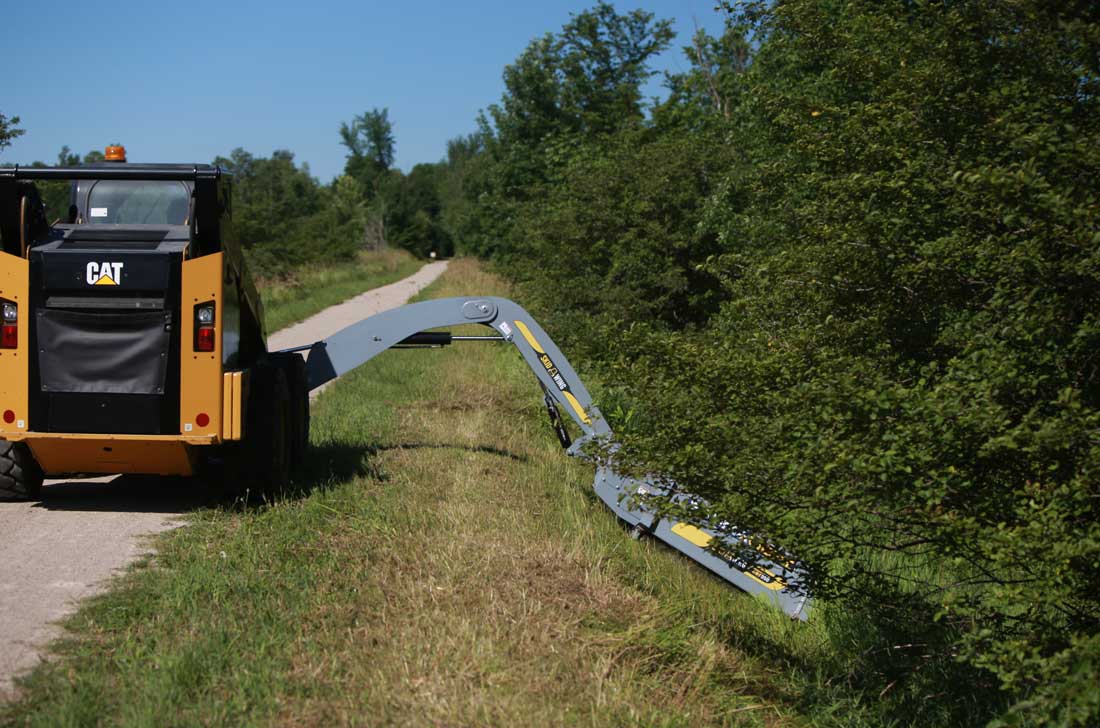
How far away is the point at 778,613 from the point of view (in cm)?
813

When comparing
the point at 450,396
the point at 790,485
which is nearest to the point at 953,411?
the point at 790,485

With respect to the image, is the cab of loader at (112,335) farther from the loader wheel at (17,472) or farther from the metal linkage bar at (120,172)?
the loader wheel at (17,472)

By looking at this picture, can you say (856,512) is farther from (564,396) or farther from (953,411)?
(564,396)

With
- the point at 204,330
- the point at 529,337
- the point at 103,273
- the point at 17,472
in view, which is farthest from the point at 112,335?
the point at 529,337

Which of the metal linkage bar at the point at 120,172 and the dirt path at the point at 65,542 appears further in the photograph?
the metal linkage bar at the point at 120,172

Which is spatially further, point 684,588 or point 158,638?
point 684,588

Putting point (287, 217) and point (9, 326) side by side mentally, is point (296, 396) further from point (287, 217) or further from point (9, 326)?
point (287, 217)

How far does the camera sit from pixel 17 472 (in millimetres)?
→ 8039

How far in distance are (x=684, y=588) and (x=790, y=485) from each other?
7.71 ft

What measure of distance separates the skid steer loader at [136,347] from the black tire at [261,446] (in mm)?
12

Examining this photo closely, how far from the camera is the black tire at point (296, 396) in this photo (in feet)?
30.1

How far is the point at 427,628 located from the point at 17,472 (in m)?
4.21

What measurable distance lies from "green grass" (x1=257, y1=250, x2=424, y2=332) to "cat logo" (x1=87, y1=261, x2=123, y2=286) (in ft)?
48.4

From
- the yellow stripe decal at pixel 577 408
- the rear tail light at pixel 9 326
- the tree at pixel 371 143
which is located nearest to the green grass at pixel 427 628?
the yellow stripe decal at pixel 577 408
